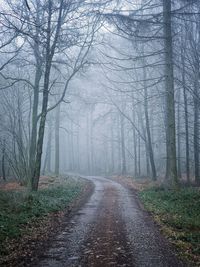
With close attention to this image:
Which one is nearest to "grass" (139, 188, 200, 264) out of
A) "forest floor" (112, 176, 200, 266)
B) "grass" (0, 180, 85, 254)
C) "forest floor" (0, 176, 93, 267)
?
"forest floor" (112, 176, 200, 266)

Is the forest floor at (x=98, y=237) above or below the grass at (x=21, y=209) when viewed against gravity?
below

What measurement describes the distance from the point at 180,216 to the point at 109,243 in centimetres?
406

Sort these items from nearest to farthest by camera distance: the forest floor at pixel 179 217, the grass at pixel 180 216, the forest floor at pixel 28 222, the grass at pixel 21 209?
the forest floor at pixel 28 222, the forest floor at pixel 179 217, the grass at pixel 180 216, the grass at pixel 21 209

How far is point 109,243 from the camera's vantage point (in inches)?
338

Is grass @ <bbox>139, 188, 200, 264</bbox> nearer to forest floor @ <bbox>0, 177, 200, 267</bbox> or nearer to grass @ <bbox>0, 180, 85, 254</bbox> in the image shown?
forest floor @ <bbox>0, 177, 200, 267</bbox>

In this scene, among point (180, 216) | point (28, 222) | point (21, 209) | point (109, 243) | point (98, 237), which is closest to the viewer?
point (109, 243)

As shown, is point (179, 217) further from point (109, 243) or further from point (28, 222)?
point (28, 222)

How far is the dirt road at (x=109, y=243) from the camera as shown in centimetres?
722

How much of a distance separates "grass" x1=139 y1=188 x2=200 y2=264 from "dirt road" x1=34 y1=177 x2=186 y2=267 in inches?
17.0

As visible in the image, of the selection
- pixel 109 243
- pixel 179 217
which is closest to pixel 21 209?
pixel 109 243

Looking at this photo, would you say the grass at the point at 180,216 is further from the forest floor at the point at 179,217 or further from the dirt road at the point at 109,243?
the dirt road at the point at 109,243

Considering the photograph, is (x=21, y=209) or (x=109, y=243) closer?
(x=109, y=243)

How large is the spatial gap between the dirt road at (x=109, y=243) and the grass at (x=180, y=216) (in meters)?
0.43

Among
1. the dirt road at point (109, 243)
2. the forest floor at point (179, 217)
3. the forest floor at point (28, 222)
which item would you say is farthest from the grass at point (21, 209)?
the forest floor at point (179, 217)
